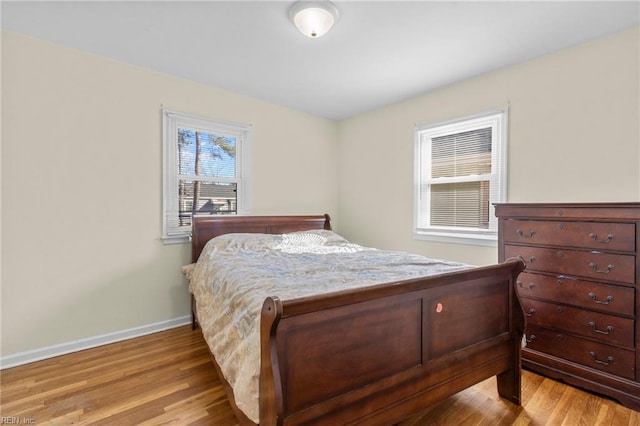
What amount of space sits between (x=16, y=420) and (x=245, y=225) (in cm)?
210

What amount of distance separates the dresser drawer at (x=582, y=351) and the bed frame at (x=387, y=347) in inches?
19.3

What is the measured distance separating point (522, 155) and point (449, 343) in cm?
194

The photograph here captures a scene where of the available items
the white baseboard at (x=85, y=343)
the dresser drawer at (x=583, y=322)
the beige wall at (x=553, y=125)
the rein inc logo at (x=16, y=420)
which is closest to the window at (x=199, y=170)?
the white baseboard at (x=85, y=343)

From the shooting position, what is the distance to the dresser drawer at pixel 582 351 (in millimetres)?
1854

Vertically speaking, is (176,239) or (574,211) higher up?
(574,211)

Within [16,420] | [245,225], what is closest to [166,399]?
[16,420]

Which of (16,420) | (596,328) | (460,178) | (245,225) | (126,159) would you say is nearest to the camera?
(16,420)

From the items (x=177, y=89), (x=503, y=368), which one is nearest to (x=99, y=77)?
(x=177, y=89)

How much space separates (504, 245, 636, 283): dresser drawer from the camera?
6.07 ft

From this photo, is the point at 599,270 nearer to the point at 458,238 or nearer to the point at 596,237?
the point at 596,237

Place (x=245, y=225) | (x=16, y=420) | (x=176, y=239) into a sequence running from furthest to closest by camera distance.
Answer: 1. (x=245, y=225)
2. (x=176, y=239)
3. (x=16, y=420)

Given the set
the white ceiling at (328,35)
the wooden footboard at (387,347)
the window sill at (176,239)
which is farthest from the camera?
the window sill at (176,239)

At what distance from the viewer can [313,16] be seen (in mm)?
1963

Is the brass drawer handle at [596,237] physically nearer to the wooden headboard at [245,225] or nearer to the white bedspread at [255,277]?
the white bedspread at [255,277]
